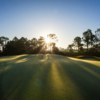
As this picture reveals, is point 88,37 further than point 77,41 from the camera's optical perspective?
No

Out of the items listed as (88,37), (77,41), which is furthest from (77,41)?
(88,37)

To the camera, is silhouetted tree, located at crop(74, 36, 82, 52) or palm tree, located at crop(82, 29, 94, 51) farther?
silhouetted tree, located at crop(74, 36, 82, 52)

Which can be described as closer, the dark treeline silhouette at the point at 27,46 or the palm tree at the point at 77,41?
the dark treeline silhouette at the point at 27,46

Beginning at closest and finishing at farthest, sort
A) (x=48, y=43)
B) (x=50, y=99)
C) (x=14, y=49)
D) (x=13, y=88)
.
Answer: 1. (x=50, y=99)
2. (x=13, y=88)
3. (x=14, y=49)
4. (x=48, y=43)

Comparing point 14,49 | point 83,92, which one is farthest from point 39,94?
point 14,49

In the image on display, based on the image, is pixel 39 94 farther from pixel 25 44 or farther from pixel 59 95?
pixel 25 44

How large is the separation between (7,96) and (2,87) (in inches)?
64.7

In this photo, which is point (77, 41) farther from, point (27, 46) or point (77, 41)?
point (27, 46)

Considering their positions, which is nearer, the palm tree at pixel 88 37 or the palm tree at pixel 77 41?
the palm tree at pixel 88 37

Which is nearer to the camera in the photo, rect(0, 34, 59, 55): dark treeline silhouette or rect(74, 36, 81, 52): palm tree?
rect(0, 34, 59, 55): dark treeline silhouette

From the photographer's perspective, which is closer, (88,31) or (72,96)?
(72,96)

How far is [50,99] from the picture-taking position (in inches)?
293

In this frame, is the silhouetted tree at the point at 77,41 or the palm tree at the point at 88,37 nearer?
the palm tree at the point at 88,37

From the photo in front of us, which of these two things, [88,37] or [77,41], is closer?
[88,37]
